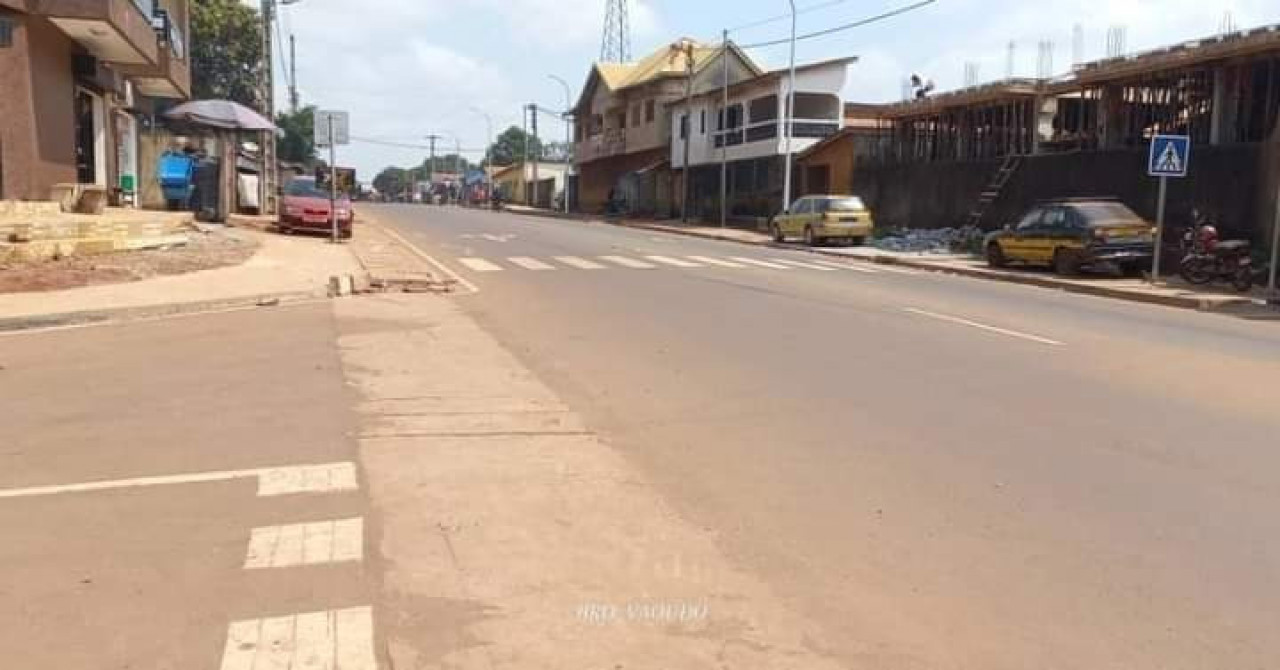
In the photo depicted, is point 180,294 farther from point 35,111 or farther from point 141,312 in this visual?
point 35,111

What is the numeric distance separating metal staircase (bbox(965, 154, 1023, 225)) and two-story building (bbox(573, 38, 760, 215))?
2387 cm

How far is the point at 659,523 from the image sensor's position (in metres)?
5.70

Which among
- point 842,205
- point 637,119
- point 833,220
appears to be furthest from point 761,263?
point 637,119

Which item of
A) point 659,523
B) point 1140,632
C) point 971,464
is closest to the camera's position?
point 1140,632

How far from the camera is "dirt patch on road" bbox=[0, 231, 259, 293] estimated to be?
624 inches

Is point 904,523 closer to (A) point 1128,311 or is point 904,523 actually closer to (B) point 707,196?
(A) point 1128,311

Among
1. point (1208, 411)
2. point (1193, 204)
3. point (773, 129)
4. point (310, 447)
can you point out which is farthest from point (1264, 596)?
point (773, 129)

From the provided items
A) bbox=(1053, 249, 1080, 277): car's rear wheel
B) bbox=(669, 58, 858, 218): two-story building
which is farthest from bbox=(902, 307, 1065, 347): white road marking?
bbox=(669, 58, 858, 218): two-story building

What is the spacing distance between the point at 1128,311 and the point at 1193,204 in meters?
10.1

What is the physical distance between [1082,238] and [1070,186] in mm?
7235

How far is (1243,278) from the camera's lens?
1950 centimetres

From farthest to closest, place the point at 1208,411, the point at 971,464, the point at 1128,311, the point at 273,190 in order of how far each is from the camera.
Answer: the point at 273,190
the point at 1128,311
the point at 1208,411
the point at 971,464

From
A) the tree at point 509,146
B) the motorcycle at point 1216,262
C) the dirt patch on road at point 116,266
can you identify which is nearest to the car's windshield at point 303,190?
the dirt patch on road at point 116,266

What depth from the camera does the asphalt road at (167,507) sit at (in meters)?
4.29
